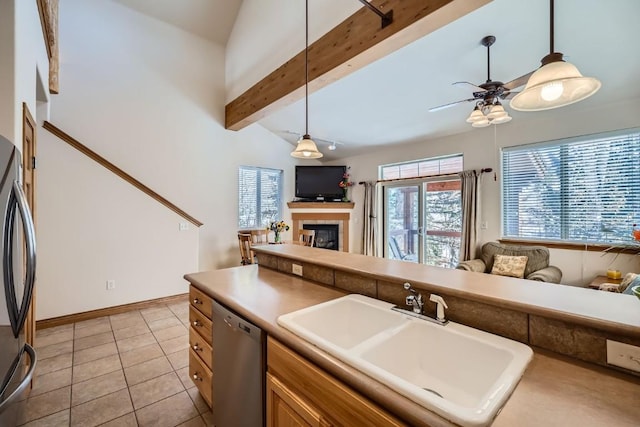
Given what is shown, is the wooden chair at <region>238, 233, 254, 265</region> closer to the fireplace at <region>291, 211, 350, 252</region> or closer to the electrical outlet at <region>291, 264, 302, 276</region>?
the fireplace at <region>291, 211, 350, 252</region>

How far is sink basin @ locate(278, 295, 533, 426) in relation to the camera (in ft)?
2.77

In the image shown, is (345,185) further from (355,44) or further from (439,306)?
(439,306)

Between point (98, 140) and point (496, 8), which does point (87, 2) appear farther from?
point (496, 8)

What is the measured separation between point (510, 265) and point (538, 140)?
1.87m

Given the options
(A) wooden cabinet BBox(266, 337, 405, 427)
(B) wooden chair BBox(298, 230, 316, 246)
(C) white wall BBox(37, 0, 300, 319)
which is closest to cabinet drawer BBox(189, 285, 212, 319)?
(A) wooden cabinet BBox(266, 337, 405, 427)

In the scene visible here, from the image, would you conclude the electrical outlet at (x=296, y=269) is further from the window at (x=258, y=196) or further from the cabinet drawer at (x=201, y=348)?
the window at (x=258, y=196)

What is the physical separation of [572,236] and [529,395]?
4222 mm

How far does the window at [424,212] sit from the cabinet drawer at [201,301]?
443 cm

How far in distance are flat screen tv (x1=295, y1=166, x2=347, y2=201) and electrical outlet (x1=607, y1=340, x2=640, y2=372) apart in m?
5.77

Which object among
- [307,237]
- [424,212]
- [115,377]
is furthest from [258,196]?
[115,377]

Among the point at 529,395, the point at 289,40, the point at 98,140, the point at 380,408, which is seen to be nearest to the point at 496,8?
the point at 289,40

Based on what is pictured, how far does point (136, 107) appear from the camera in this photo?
14.2 feet

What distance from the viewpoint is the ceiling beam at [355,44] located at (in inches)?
82.6

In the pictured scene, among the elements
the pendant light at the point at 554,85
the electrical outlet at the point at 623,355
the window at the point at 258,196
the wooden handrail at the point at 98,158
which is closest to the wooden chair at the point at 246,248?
the window at the point at 258,196
